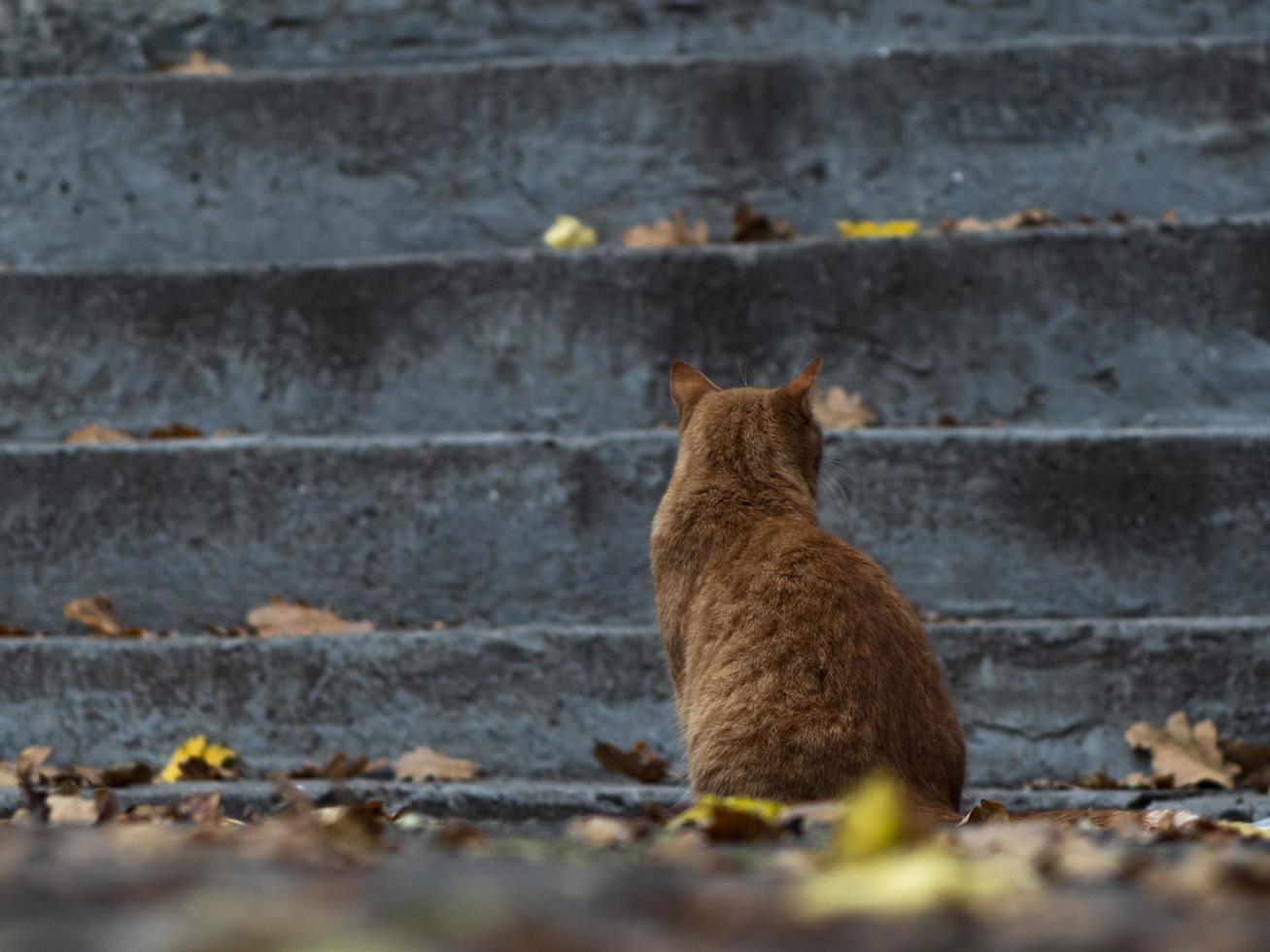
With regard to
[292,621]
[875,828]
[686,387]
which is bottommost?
[292,621]

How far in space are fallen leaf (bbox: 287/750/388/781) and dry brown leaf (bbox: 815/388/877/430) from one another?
1.59 metres

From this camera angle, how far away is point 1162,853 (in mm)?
2074

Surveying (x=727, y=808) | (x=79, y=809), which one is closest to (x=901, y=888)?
(x=727, y=808)

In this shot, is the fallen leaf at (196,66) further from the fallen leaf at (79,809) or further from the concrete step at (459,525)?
the fallen leaf at (79,809)

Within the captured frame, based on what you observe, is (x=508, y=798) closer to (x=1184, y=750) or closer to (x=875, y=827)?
(x=1184, y=750)

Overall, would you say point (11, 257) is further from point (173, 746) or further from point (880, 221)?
point (880, 221)

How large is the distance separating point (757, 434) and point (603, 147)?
6.60 feet

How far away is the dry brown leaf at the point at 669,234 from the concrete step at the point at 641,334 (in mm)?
336

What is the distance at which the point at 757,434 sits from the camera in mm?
3578

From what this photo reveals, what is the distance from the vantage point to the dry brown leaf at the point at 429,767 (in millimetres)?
3695

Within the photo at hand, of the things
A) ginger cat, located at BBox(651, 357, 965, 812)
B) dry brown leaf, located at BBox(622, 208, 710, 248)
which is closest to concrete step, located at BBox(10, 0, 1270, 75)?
dry brown leaf, located at BBox(622, 208, 710, 248)

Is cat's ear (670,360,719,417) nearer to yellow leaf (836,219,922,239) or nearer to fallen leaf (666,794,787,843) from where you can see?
yellow leaf (836,219,922,239)

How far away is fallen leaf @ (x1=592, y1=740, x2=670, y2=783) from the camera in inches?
145

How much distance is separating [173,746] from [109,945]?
9.32 feet
